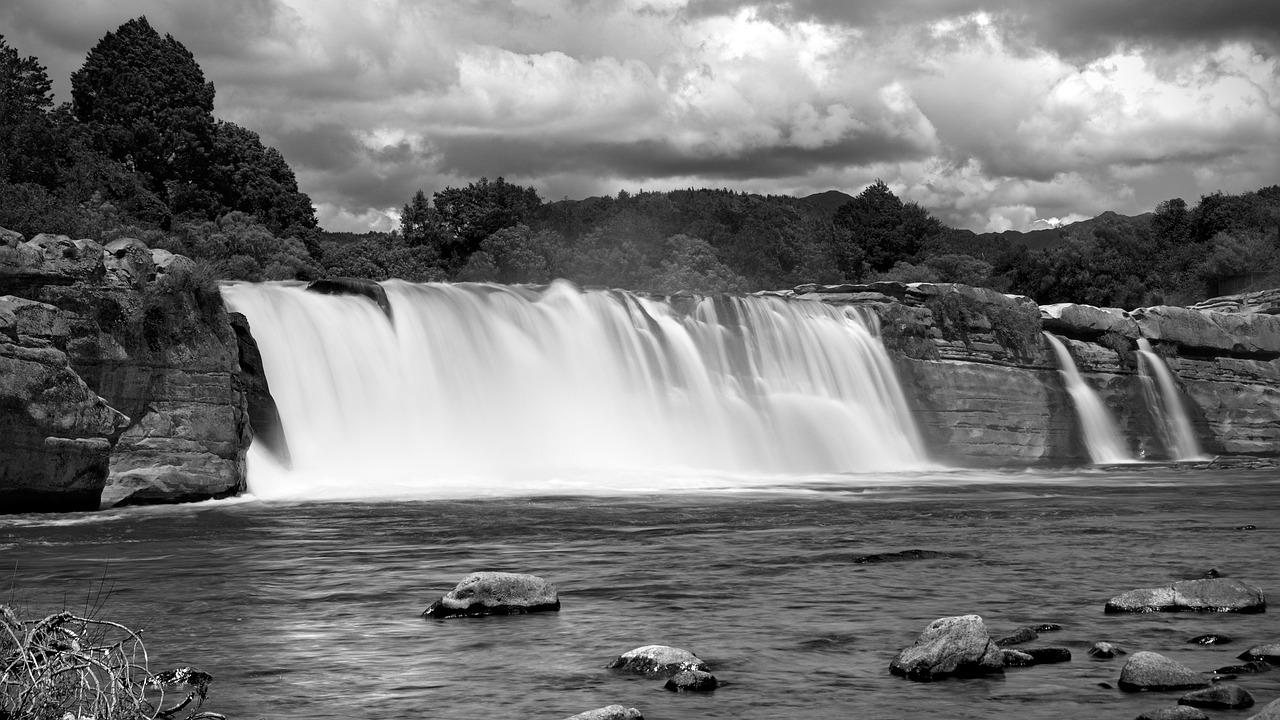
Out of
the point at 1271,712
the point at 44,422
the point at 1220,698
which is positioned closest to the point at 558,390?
the point at 44,422

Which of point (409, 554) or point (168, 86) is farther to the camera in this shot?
point (168, 86)

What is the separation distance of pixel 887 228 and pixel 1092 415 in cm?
6086

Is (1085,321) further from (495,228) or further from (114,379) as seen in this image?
(495,228)

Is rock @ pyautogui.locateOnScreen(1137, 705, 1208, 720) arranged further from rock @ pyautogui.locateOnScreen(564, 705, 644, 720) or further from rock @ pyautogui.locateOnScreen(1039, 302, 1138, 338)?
rock @ pyautogui.locateOnScreen(1039, 302, 1138, 338)

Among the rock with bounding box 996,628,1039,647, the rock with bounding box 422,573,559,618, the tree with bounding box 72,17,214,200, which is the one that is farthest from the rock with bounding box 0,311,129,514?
the tree with bounding box 72,17,214,200

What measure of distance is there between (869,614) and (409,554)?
6920 millimetres

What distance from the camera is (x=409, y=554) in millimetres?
16453

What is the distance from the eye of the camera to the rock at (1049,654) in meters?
9.71

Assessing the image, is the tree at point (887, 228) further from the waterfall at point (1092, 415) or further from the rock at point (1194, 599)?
the rock at point (1194, 599)

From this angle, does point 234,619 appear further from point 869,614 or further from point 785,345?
point 785,345

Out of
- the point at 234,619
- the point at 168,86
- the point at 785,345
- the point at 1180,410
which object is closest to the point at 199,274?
the point at 234,619

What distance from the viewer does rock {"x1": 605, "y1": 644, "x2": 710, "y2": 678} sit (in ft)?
31.0

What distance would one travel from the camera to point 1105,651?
32.2 ft

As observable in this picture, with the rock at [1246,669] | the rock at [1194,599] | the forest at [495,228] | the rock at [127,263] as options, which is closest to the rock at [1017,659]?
the rock at [1246,669]
